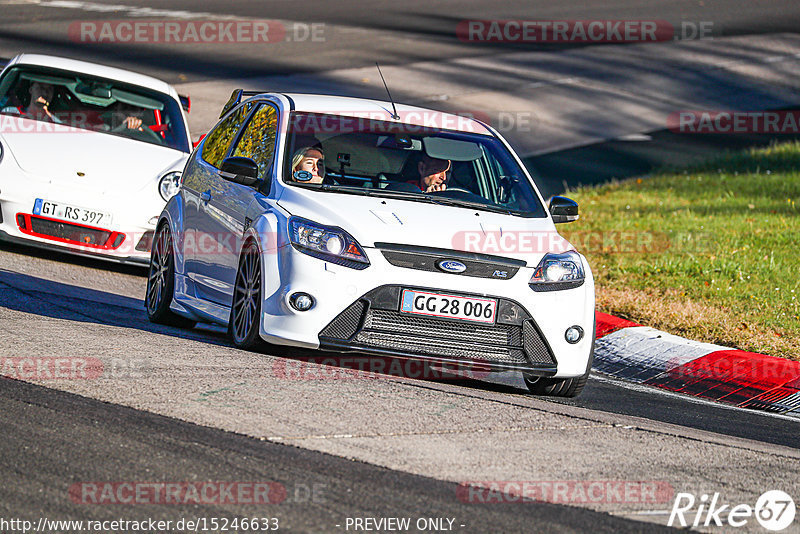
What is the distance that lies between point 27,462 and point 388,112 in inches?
165

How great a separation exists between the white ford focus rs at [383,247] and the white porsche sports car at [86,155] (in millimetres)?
2162

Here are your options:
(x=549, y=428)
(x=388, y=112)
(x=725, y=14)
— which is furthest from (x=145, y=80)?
(x=725, y=14)

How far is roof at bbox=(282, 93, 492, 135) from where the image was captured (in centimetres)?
809

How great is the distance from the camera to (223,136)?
8.77m

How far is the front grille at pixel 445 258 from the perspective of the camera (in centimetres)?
668

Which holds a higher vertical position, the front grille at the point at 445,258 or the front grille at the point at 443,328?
the front grille at the point at 445,258

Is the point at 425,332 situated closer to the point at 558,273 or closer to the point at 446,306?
the point at 446,306

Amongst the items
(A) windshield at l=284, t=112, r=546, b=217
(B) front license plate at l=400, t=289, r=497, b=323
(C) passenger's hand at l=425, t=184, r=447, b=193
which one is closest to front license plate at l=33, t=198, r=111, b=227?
(A) windshield at l=284, t=112, r=546, b=217

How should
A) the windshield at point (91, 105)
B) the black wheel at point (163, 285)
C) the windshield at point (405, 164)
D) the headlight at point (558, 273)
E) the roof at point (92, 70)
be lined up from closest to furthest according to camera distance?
the headlight at point (558, 273) < the windshield at point (405, 164) < the black wheel at point (163, 285) < the windshield at point (91, 105) < the roof at point (92, 70)

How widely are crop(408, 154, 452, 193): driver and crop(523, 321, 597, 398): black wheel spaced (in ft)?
4.31

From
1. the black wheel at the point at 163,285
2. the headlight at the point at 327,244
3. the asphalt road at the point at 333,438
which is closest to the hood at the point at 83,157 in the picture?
the black wheel at the point at 163,285

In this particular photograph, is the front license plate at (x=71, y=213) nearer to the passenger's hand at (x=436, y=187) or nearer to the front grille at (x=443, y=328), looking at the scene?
the passenger's hand at (x=436, y=187)

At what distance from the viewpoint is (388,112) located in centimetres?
830

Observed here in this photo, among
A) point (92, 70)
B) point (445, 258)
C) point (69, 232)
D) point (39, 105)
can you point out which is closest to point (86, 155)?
point (69, 232)
